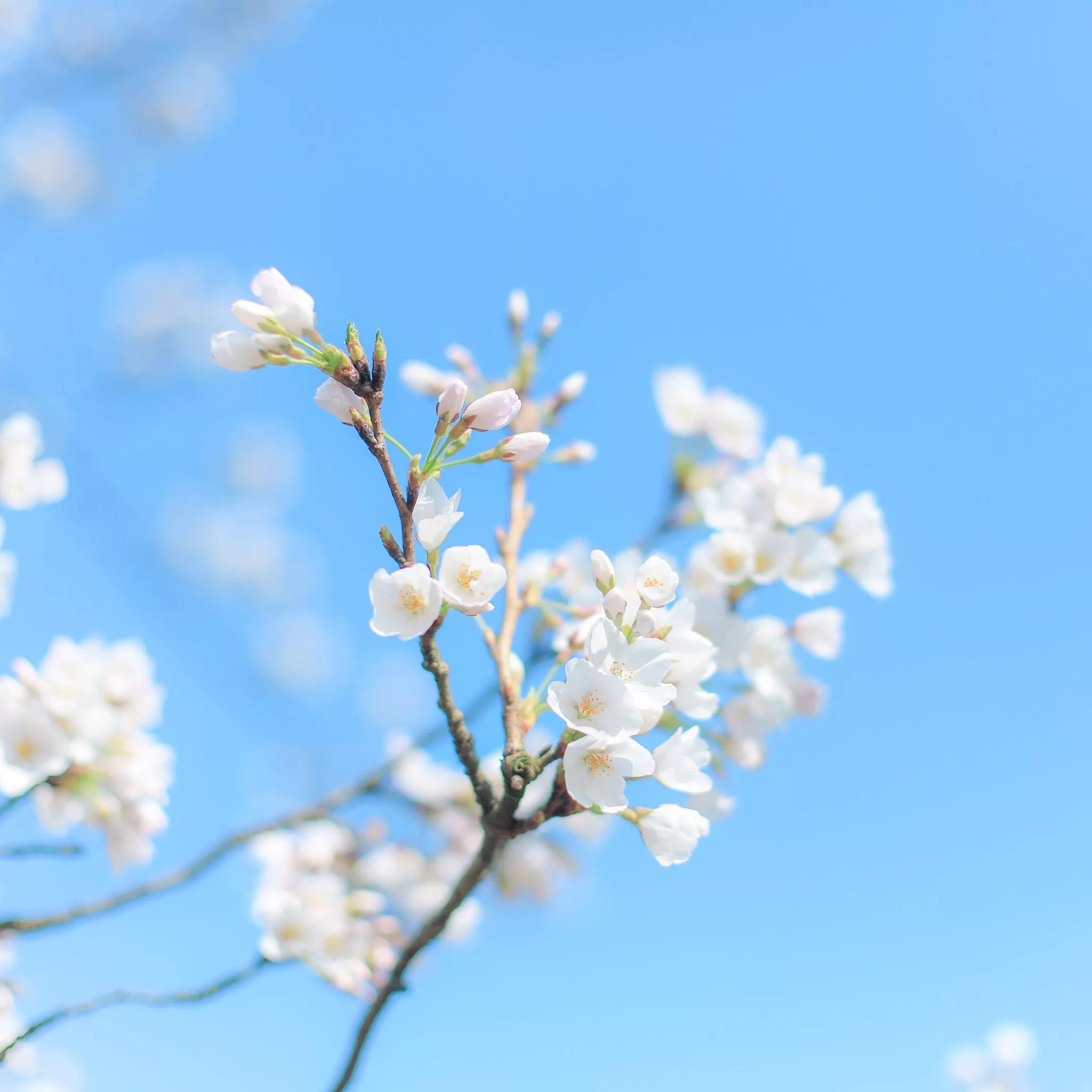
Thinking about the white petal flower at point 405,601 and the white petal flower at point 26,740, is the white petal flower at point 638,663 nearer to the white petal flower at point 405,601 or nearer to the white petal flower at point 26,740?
the white petal flower at point 405,601

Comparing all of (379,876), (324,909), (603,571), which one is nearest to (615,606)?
(603,571)

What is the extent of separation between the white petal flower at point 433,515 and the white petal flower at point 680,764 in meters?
0.55

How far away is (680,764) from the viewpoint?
4.94 feet

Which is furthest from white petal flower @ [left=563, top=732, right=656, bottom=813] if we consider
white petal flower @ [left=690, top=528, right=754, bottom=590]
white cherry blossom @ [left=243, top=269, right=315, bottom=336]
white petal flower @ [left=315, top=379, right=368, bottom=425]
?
white petal flower @ [left=690, top=528, right=754, bottom=590]

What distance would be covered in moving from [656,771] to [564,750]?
0.72 ft

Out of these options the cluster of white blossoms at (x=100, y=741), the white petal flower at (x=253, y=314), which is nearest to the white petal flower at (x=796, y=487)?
the white petal flower at (x=253, y=314)

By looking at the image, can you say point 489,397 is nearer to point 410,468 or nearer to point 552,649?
point 410,468

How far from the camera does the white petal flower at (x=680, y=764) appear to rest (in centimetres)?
149

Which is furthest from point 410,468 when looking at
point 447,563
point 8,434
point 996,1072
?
point 996,1072

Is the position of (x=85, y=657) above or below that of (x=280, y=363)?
above

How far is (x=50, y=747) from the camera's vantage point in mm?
2074

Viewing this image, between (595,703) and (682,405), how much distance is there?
2.03 metres

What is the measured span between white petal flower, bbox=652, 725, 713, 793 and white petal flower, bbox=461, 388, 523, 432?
2.07 ft

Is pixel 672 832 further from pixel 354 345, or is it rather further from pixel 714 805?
pixel 354 345
